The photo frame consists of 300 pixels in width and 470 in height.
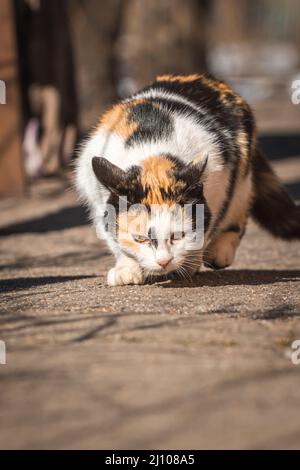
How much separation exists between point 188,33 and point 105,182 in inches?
384

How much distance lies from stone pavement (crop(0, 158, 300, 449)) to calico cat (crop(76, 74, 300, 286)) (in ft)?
0.69

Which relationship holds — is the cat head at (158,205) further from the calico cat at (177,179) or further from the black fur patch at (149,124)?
the black fur patch at (149,124)

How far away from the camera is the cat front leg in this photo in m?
4.21

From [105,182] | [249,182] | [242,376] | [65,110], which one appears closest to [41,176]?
[65,110]

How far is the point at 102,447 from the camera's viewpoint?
91.4 inches

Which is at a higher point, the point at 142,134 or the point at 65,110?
the point at 65,110

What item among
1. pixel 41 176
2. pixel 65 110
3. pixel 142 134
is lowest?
pixel 142 134

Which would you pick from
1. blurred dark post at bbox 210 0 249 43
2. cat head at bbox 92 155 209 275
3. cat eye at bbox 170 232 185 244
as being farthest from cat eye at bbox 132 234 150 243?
blurred dark post at bbox 210 0 249 43

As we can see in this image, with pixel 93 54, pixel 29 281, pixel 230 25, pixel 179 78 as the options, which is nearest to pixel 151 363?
pixel 29 281

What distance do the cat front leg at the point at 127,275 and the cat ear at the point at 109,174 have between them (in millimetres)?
486

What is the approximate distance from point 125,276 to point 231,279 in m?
0.59

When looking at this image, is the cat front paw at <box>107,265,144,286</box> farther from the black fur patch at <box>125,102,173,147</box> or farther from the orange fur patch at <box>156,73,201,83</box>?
the orange fur patch at <box>156,73,201,83</box>

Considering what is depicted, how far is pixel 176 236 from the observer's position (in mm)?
3887
